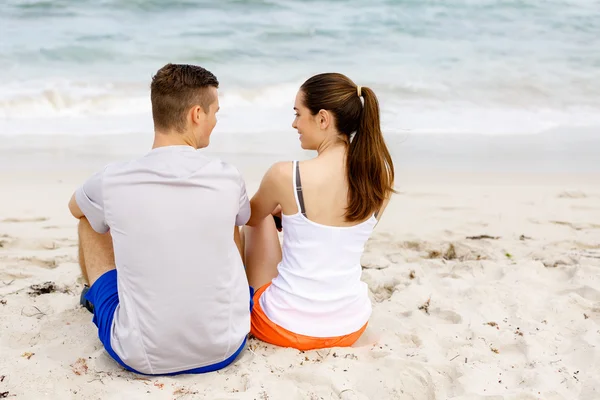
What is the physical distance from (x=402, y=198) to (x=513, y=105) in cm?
442

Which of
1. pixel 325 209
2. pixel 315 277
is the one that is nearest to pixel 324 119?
pixel 325 209

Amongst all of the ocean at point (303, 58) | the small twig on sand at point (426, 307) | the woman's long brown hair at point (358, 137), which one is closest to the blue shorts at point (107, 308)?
the woman's long brown hair at point (358, 137)

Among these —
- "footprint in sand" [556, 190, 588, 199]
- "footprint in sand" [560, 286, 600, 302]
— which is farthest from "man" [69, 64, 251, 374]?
"footprint in sand" [556, 190, 588, 199]

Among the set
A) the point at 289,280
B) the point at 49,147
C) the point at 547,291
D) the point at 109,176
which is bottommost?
the point at 49,147

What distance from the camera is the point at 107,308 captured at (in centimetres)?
256

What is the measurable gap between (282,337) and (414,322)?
0.81m

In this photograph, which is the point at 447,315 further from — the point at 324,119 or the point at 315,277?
the point at 324,119

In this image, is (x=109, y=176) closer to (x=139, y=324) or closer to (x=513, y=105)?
(x=139, y=324)

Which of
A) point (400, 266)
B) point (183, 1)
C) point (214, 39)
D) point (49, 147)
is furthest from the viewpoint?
point (183, 1)

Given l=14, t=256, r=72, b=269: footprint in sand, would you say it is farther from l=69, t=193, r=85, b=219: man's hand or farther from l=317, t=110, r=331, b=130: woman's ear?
l=317, t=110, r=331, b=130: woman's ear

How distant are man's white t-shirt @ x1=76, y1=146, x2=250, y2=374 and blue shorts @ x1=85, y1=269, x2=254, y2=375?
0.05 meters

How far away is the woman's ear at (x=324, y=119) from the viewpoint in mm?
2770

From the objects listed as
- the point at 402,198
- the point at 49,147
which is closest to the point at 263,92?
the point at 49,147

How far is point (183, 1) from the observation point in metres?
13.4
